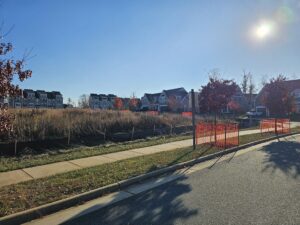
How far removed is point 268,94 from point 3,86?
62.9 feet

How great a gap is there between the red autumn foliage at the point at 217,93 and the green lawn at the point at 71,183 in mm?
6229

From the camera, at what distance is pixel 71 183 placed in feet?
20.9

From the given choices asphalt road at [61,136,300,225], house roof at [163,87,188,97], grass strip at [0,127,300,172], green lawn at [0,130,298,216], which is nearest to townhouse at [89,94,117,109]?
house roof at [163,87,188,97]

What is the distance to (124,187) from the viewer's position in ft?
21.4

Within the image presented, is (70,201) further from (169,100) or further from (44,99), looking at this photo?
(44,99)

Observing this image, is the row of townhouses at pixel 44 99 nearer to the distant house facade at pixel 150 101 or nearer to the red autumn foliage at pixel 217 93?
the distant house facade at pixel 150 101

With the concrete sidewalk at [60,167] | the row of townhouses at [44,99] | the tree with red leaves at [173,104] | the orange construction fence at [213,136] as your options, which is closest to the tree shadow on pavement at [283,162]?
the orange construction fence at [213,136]

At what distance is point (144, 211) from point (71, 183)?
84.0 inches

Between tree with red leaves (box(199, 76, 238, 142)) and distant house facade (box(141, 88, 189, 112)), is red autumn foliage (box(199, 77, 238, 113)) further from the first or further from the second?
distant house facade (box(141, 88, 189, 112))

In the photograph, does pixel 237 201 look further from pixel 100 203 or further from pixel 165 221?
pixel 100 203

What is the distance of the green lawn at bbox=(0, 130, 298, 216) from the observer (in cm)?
523

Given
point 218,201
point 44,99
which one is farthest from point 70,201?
point 44,99

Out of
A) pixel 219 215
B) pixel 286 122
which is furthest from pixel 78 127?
pixel 286 122

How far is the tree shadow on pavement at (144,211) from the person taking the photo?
466 centimetres
